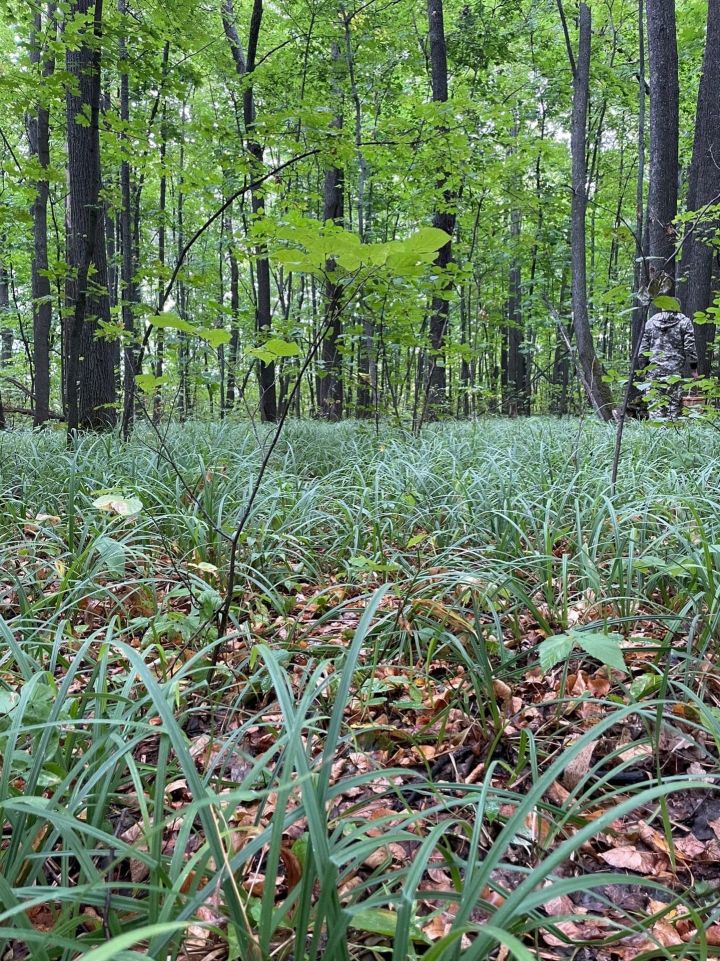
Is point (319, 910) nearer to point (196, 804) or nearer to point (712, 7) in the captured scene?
point (196, 804)

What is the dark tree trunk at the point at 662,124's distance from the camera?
5711 millimetres

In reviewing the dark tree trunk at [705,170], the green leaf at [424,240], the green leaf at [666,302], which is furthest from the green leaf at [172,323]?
the dark tree trunk at [705,170]

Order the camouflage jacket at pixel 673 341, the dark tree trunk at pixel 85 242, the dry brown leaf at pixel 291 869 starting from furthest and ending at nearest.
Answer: the camouflage jacket at pixel 673 341
the dark tree trunk at pixel 85 242
the dry brown leaf at pixel 291 869

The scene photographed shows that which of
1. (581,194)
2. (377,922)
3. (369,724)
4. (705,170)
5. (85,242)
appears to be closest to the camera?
(377,922)

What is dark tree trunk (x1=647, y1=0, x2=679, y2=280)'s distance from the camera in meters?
5.71

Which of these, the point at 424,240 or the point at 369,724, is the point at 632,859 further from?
the point at 424,240

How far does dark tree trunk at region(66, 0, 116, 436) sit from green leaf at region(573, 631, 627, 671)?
408cm

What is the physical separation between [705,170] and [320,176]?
25.1 feet

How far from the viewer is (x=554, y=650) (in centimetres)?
126

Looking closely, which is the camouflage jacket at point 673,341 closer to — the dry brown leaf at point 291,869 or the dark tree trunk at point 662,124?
the dark tree trunk at point 662,124

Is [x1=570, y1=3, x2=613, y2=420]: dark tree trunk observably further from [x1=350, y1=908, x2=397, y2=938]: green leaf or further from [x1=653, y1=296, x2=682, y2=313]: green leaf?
[x1=350, y1=908, x2=397, y2=938]: green leaf

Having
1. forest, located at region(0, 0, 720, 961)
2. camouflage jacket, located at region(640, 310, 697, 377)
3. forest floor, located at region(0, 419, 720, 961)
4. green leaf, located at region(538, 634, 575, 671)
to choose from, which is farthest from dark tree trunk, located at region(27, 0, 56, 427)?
green leaf, located at region(538, 634, 575, 671)

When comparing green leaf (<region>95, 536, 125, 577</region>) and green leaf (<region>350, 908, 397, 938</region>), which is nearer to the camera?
green leaf (<region>350, 908, 397, 938</region>)

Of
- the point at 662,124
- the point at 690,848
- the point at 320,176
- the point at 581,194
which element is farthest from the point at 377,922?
the point at 320,176
